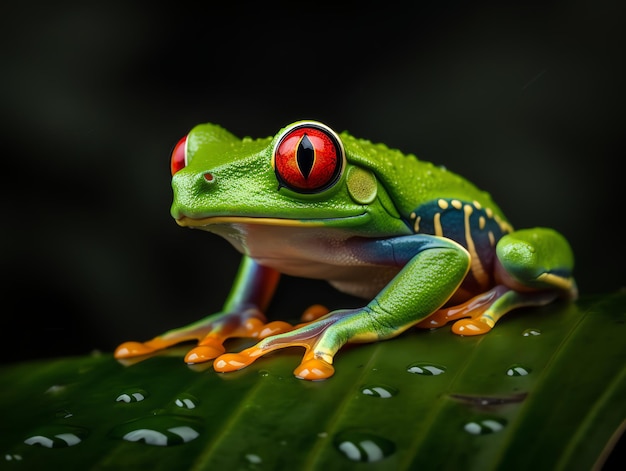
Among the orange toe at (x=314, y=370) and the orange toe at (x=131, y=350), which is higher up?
the orange toe at (x=314, y=370)

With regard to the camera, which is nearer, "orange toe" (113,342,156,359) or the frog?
the frog

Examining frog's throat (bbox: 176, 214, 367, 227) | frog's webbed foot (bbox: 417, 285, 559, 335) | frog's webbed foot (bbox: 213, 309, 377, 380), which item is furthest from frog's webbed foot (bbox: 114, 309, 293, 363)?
frog's webbed foot (bbox: 417, 285, 559, 335)

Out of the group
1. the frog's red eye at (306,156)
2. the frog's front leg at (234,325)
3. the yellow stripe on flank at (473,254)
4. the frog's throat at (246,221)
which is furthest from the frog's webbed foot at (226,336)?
the yellow stripe on flank at (473,254)

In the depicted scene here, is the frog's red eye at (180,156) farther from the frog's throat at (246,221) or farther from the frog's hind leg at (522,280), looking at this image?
the frog's hind leg at (522,280)

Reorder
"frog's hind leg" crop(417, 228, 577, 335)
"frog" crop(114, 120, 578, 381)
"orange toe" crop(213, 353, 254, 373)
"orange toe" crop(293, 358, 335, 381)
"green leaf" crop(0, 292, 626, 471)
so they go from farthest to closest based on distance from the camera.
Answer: "frog's hind leg" crop(417, 228, 577, 335)
"frog" crop(114, 120, 578, 381)
"orange toe" crop(213, 353, 254, 373)
"orange toe" crop(293, 358, 335, 381)
"green leaf" crop(0, 292, 626, 471)

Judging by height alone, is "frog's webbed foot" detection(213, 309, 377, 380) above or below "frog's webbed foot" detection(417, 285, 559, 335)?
below

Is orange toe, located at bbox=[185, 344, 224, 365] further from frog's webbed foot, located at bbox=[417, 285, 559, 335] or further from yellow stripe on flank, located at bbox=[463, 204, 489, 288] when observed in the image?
yellow stripe on flank, located at bbox=[463, 204, 489, 288]

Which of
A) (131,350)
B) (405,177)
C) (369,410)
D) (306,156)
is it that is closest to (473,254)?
(405,177)
